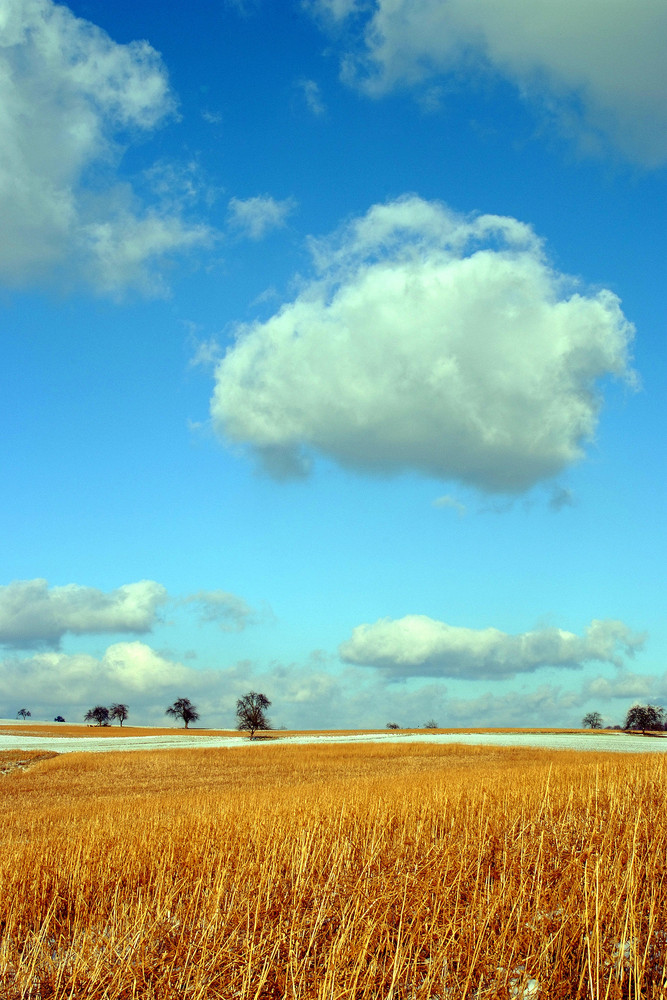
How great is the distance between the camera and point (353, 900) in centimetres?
820

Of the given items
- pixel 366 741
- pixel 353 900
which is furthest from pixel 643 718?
pixel 353 900

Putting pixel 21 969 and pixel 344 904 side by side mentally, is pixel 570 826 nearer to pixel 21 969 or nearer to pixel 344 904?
pixel 344 904

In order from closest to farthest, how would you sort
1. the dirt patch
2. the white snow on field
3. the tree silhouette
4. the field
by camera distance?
the field
the dirt patch
the white snow on field
the tree silhouette

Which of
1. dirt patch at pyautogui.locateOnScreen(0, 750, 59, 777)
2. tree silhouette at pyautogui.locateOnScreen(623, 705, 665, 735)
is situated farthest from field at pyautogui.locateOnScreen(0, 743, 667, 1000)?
tree silhouette at pyautogui.locateOnScreen(623, 705, 665, 735)

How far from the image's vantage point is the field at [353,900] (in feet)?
21.5

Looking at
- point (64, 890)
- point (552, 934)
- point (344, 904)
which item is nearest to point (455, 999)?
point (552, 934)

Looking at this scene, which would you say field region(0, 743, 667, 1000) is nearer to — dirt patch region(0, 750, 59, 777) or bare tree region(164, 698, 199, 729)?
dirt patch region(0, 750, 59, 777)

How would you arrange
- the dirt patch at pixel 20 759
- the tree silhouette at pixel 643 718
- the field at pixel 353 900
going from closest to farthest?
the field at pixel 353 900 < the dirt patch at pixel 20 759 < the tree silhouette at pixel 643 718

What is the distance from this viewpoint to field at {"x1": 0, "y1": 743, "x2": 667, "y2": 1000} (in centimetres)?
656

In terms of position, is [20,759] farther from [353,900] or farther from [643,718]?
[643,718]

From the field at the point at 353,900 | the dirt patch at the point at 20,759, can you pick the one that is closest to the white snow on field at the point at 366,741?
the dirt patch at the point at 20,759

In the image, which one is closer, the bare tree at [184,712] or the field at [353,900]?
the field at [353,900]

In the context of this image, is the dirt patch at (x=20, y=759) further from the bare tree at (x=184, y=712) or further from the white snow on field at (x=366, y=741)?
the bare tree at (x=184, y=712)

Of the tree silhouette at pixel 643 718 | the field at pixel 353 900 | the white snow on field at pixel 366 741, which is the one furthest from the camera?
the tree silhouette at pixel 643 718
